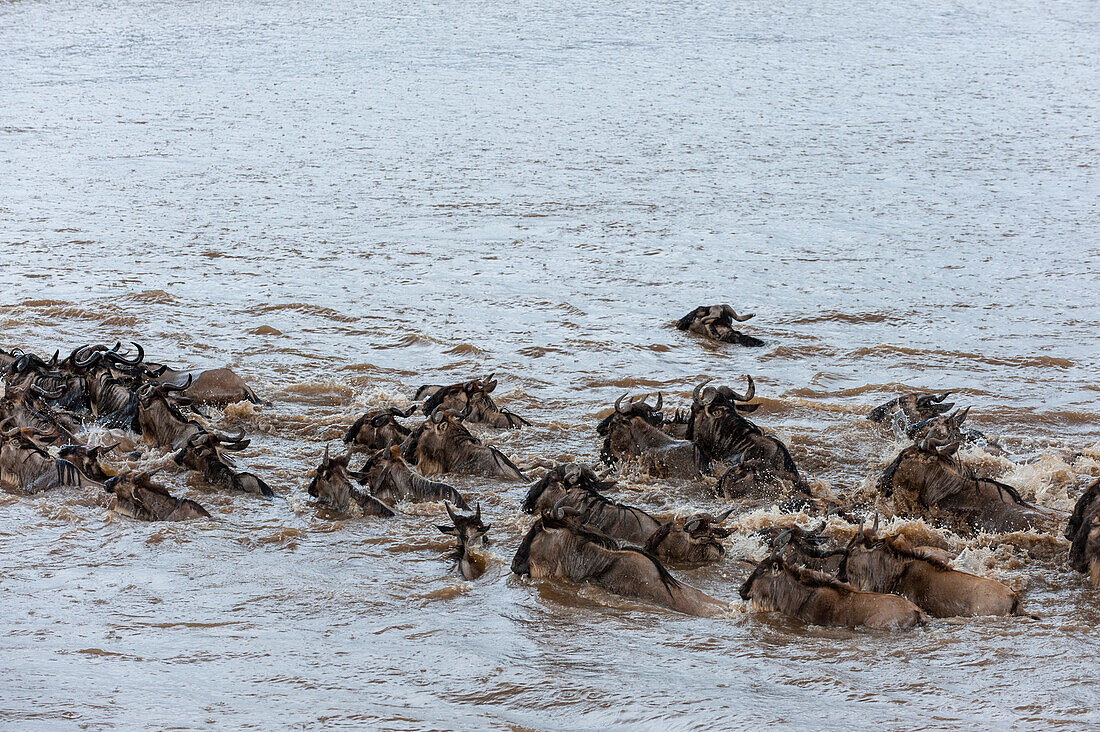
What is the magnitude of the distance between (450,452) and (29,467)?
8.38ft

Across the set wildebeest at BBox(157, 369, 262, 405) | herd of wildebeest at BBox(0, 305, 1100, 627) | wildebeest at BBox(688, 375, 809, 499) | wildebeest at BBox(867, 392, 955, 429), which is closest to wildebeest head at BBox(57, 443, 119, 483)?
herd of wildebeest at BBox(0, 305, 1100, 627)

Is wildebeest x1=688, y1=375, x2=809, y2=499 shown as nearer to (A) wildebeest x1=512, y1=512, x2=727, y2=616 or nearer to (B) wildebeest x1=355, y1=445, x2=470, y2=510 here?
(A) wildebeest x1=512, y1=512, x2=727, y2=616

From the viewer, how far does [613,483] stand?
6199mm

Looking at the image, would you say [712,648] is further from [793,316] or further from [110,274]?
[110,274]

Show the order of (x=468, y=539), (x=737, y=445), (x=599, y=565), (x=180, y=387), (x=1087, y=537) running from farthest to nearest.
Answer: (x=180, y=387) < (x=737, y=445) < (x=468, y=539) < (x=1087, y=537) < (x=599, y=565)

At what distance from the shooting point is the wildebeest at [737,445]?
264 inches

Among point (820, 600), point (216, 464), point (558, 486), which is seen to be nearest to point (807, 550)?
point (820, 600)

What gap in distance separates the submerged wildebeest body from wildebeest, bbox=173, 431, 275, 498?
1.67 metres

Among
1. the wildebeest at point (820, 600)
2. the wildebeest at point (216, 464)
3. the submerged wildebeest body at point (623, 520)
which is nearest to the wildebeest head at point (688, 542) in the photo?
the submerged wildebeest body at point (623, 520)

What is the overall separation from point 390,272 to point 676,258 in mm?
3322

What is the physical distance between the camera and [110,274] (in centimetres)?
1220

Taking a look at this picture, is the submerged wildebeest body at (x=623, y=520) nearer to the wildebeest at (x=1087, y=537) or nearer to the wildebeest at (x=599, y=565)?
the wildebeest at (x=599, y=565)

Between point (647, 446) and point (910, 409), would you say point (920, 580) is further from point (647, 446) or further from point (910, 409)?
point (910, 409)

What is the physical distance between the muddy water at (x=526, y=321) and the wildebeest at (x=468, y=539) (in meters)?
0.09
